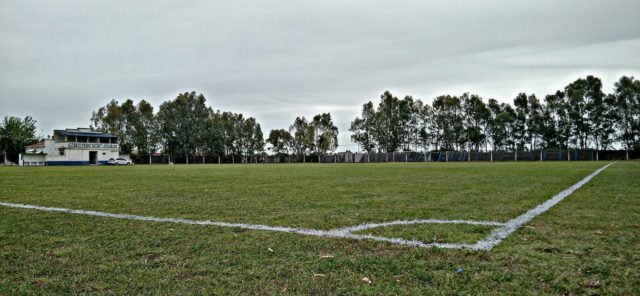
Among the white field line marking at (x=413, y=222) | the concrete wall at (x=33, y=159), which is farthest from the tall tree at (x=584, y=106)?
the concrete wall at (x=33, y=159)

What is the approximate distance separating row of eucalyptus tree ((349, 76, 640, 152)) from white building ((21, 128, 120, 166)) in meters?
46.2

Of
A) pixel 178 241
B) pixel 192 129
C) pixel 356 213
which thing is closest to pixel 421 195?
pixel 356 213

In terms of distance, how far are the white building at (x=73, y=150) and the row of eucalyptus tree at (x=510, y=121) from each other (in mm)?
46189

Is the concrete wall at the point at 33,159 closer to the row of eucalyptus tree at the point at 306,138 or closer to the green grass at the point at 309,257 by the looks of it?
the row of eucalyptus tree at the point at 306,138

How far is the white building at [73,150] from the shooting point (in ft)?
186

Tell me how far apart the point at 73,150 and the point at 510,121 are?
2899 inches

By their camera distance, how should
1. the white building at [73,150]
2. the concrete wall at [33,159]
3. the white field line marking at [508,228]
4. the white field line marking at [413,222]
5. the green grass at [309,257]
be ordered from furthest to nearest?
1. the white building at [73,150]
2. the concrete wall at [33,159]
3. the white field line marking at [413,222]
4. the white field line marking at [508,228]
5. the green grass at [309,257]

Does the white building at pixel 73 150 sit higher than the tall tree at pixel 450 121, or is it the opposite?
the tall tree at pixel 450 121

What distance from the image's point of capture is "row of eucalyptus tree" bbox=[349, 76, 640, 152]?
59.2 metres

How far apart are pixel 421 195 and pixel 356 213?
2825 mm

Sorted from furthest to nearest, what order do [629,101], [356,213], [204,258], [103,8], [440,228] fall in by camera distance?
[629,101] < [103,8] < [356,213] < [440,228] < [204,258]

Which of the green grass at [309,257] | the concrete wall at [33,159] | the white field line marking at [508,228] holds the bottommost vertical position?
the green grass at [309,257]

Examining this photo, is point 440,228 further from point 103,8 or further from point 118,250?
point 103,8

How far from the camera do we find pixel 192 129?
7406 centimetres
